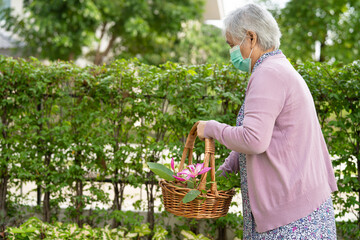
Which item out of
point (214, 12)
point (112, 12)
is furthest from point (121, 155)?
point (214, 12)

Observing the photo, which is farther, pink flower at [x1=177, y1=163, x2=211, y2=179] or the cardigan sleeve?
pink flower at [x1=177, y1=163, x2=211, y2=179]

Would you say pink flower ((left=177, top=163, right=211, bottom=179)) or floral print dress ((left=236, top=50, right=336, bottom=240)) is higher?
pink flower ((left=177, top=163, right=211, bottom=179))

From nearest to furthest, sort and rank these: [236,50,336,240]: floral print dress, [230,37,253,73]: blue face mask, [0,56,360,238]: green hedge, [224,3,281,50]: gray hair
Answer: [236,50,336,240]: floral print dress
[224,3,281,50]: gray hair
[230,37,253,73]: blue face mask
[0,56,360,238]: green hedge

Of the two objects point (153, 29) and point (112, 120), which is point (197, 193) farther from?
point (153, 29)

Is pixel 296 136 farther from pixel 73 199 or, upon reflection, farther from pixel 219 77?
pixel 73 199

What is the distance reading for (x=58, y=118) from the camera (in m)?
3.93

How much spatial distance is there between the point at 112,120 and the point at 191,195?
2.07 meters

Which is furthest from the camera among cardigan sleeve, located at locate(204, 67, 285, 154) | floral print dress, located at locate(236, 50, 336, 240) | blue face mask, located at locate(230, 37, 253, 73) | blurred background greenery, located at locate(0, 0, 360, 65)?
blurred background greenery, located at locate(0, 0, 360, 65)

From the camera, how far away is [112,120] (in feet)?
12.4

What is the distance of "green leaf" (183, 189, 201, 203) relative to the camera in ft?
6.04

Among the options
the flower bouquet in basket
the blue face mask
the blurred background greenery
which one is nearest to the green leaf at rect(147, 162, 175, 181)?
the flower bouquet in basket

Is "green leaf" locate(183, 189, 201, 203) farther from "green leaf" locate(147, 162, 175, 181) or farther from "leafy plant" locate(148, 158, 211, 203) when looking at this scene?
"green leaf" locate(147, 162, 175, 181)

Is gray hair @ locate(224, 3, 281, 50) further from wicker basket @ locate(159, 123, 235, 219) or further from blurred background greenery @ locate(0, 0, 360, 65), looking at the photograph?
blurred background greenery @ locate(0, 0, 360, 65)

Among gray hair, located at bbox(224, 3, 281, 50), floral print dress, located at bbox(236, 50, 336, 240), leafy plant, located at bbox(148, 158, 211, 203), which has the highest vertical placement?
gray hair, located at bbox(224, 3, 281, 50)
